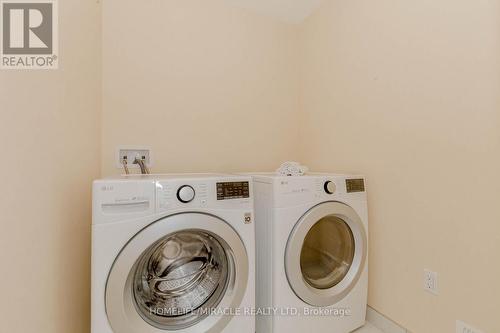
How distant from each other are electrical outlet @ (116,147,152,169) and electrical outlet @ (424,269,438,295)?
5.26ft

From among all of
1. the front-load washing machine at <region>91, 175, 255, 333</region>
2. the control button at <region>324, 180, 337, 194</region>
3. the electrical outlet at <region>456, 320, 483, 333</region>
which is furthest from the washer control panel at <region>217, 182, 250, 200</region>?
the electrical outlet at <region>456, 320, 483, 333</region>

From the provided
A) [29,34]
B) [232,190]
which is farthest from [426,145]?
[29,34]

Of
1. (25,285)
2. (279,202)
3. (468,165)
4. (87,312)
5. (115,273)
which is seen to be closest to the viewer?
(25,285)

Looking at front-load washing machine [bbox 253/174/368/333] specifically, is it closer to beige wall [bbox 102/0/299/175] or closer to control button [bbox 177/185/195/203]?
control button [bbox 177/185/195/203]

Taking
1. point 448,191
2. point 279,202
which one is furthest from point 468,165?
point 279,202

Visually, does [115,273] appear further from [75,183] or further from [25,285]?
[75,183]

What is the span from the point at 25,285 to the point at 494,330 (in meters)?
1.58

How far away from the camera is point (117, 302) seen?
2.89ft

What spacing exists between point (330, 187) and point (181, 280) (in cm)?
83

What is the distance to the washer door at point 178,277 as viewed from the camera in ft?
2.91

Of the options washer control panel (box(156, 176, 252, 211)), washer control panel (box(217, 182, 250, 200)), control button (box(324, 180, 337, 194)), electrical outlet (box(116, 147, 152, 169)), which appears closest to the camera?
washer control panel (box(156, 176, 252, 211))

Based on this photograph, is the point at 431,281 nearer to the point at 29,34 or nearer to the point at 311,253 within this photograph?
the point at 311,253

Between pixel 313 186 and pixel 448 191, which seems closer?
pixel 448 191

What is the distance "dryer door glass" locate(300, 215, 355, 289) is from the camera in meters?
1.34
